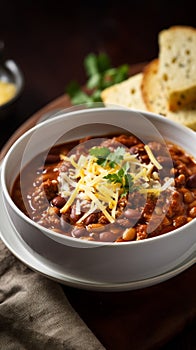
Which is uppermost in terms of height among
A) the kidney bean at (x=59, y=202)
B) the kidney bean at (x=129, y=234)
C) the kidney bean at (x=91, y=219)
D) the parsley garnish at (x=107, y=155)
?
the kidney bean at (x=59, y=202)

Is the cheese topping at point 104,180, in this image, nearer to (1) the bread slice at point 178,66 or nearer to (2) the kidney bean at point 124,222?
Result: (2) the kidney bean at point 124,222

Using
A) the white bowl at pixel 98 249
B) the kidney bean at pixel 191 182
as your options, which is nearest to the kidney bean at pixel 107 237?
the white bowl at pixel 98 249

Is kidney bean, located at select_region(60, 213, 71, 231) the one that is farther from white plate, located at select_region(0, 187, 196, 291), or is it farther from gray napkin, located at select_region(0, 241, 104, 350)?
gray napkin, located at select_region(0, 241, 104, 350)

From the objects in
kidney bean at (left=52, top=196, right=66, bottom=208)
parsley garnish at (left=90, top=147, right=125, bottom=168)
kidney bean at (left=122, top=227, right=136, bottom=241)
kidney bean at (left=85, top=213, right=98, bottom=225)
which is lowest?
kidney bean at (left=122, top=227, right=136, bottom=241)

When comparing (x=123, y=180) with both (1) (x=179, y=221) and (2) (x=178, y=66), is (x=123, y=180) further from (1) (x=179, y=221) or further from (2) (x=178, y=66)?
(2) (x=178, y=66)

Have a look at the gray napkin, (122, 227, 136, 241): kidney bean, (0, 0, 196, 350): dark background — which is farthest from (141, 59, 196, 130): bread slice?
the gray napkin

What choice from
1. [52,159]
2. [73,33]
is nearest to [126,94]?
[52,159]
